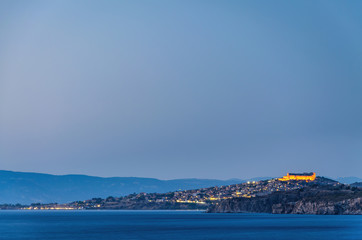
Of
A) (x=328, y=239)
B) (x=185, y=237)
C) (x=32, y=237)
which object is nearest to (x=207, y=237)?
(x=185, y=237)

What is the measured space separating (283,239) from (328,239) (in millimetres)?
8106

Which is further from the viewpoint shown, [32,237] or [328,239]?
[32,237]

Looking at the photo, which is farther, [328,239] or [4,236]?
[4,236]

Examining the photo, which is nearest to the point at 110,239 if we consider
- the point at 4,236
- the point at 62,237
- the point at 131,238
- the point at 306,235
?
the point at 131,238

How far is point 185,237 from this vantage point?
117188mm

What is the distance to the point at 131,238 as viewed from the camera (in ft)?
372

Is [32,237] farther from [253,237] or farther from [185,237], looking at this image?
[253,237]

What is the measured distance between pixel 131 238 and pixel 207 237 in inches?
563

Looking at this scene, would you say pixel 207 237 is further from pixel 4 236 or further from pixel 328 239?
pixel 4 236

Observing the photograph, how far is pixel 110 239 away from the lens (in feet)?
365

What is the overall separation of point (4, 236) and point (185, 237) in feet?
118

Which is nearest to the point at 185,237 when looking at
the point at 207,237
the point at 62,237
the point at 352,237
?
the point at 207,237

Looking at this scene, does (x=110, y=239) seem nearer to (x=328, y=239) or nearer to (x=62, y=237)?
(x=62, y=237)

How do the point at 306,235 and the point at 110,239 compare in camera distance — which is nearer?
the point at 110,239
